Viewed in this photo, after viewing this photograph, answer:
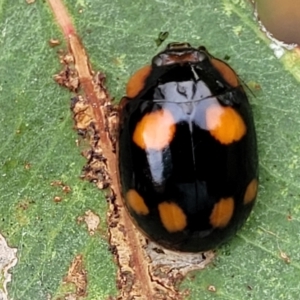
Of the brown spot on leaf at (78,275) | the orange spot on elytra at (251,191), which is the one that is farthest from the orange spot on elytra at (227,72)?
the brown spot on leaf at (78,275)

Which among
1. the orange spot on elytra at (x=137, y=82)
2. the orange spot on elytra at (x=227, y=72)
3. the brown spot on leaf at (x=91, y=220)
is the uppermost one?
the orange spot on elytra at (x=137, y=82)

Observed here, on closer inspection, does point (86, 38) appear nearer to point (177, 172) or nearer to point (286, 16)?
point (177, 172)

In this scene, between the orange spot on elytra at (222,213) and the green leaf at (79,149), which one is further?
the green leaf at (79,149)

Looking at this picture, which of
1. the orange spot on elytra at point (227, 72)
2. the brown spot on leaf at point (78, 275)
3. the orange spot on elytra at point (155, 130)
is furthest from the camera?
the brown spot on leaf at point (78, 275)

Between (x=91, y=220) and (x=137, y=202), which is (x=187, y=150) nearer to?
(x=137, y=202)

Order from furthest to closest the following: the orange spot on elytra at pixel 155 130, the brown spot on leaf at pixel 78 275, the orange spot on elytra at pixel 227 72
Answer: the brown spot on leaf at pixel 78 275 → the orange spot on elytra at pixel 227 72 → the orange spot on elytra at pixel 155 130

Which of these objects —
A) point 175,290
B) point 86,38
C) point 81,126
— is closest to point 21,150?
point 81,126

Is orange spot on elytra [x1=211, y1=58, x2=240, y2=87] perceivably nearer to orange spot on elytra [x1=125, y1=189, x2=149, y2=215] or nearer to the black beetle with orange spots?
the black beetle with orange spots

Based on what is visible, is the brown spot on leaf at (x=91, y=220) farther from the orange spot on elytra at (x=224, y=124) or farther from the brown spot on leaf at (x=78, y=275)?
the orange spot on elytra at (x=224, y=124)
